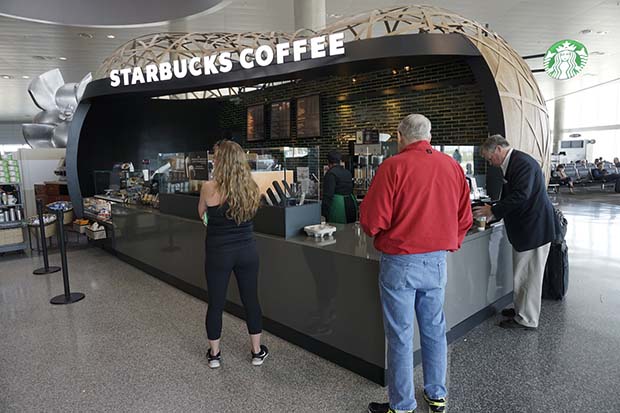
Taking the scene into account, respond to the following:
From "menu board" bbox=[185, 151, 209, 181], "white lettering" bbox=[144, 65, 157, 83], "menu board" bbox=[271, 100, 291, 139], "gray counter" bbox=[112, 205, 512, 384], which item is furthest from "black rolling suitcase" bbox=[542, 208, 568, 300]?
"menu board" bbox=[271, 100, 291, 139]

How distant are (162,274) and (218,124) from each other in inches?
222

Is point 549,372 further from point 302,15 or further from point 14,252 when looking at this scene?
point 14,252

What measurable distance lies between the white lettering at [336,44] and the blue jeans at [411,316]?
3473 mm

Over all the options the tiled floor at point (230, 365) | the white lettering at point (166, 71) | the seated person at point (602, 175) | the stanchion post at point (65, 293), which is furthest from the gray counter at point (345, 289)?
the seated person at point (602, 175)

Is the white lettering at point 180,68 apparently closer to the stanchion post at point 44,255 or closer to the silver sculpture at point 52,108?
the stanchion post at point 44,255

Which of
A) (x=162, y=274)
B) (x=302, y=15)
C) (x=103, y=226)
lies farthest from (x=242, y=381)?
(x=302, y=15)

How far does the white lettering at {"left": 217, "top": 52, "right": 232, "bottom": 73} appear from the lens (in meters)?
5.89

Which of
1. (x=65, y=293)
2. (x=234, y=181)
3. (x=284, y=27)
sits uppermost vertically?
(x=284, y=27)

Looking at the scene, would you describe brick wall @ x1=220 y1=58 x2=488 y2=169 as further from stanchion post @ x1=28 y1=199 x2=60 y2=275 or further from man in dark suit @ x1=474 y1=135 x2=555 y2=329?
stanchion post @ x1=28 y1=199 x2=60 y2=275

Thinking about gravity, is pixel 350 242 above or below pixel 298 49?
below

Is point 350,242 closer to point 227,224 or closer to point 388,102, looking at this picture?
point 227,224

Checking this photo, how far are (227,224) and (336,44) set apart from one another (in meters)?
3.13

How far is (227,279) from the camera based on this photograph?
116 inches

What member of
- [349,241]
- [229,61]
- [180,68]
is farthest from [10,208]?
[349,241]
